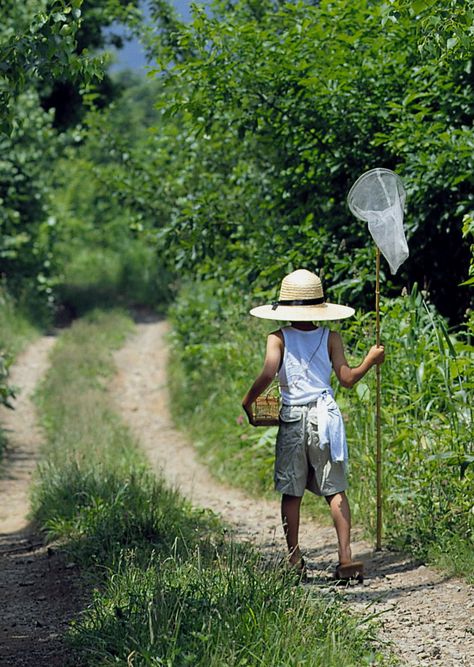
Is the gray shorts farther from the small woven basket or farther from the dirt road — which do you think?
the dirt road

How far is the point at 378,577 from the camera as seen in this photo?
591 cm

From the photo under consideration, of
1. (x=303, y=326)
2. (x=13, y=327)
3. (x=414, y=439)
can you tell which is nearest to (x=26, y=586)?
(x=303, y=326)

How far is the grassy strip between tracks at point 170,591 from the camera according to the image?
420 centimetres

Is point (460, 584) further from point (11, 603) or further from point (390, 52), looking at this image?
point (390, 52)

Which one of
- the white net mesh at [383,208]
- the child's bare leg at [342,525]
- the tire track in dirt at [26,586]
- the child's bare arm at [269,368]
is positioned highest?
the white net mesh at [383,208]

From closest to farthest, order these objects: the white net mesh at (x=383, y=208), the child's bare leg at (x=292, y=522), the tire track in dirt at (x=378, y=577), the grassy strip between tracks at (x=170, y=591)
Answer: the grassy strip between tracks at (x=170, y=591), the tire track in dirt at (x=378, y=577), the child's bare leg at (x=292, y=522), the white net mesh at (x=383, y=208)

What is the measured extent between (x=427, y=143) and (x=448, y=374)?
2060 millimetres

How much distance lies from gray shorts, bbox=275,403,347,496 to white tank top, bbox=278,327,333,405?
8 cm

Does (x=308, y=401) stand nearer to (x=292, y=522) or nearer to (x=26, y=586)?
(x=292, y=522)

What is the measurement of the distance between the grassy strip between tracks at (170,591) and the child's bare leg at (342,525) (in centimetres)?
41

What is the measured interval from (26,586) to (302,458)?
6.18 ft

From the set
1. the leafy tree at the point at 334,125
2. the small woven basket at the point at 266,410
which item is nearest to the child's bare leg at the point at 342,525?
the small woven basket at the point at 266,410

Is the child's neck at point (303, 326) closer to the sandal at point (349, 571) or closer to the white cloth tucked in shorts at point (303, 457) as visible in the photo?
the white cloth tucked in shorts at point (303, 457)

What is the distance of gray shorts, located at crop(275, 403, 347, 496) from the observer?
5738 mm
